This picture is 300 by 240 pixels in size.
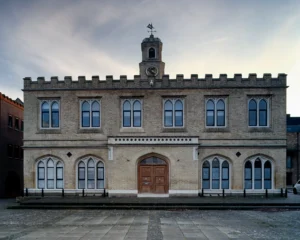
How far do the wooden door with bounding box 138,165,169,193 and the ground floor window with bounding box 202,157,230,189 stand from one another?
296 cm

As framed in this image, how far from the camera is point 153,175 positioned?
25000 millimetres

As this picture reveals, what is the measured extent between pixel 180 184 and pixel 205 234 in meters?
11.5

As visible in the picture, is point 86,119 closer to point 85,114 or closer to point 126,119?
point 85,114

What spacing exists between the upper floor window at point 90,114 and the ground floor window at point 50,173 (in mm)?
3679

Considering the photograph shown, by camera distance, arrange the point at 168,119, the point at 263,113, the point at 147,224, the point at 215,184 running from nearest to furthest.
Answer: the point at 147,224 → the point at 215,184 → the point at 263,113 → the point at 168,119

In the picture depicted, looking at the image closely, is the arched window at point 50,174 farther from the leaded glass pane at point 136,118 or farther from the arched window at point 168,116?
the arched window at point 168,116

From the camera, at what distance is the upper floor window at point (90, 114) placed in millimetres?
25672

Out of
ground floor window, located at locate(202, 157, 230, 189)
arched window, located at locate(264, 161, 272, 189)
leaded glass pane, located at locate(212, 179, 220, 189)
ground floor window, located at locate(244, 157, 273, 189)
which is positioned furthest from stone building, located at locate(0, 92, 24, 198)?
arched window, located at locate(264, 161, 272, 189)

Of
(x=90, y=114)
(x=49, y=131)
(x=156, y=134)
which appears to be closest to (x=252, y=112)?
(x=156, y=134)

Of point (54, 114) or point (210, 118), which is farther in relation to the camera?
point (54, 114)

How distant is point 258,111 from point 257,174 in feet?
15.8

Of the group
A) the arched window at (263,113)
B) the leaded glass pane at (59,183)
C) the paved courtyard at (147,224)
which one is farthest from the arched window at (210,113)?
the leaded glass pane at (59,183)

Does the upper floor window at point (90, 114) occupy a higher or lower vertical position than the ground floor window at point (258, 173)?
higher

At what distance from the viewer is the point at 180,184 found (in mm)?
24516
